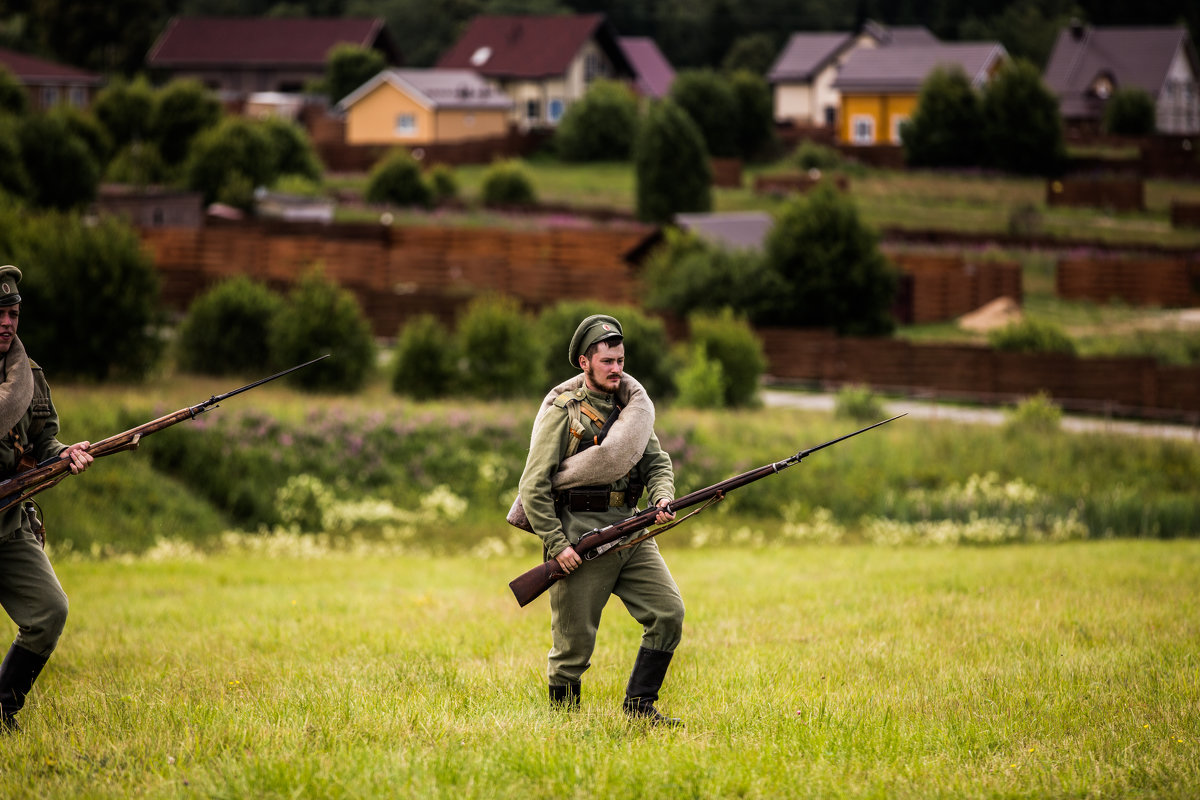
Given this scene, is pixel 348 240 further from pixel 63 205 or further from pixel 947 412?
pixel 947 412

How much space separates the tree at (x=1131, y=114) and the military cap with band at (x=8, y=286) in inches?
2943

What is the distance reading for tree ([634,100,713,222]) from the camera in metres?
52.0

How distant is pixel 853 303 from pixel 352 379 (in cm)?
1578

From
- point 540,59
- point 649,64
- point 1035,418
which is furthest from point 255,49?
point 1035,418

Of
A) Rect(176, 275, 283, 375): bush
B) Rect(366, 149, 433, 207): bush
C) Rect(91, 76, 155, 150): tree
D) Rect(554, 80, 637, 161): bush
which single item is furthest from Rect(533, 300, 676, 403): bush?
Rect(554, 80, 637, 161): bush

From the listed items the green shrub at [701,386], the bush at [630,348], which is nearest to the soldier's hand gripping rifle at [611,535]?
the bush at [630,348]

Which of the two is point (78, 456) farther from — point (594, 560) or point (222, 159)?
point (222, 159)

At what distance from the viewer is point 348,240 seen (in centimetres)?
4600

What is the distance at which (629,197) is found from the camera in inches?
2438

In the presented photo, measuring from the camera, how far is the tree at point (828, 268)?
36781 millimetres

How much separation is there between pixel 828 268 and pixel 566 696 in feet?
101

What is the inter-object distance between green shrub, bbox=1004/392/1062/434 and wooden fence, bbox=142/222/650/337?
58.5 feet

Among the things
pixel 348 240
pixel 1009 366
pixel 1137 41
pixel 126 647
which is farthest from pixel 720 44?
pixel 126 647

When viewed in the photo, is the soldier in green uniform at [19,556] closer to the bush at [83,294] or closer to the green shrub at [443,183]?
the bush at [83,294]
